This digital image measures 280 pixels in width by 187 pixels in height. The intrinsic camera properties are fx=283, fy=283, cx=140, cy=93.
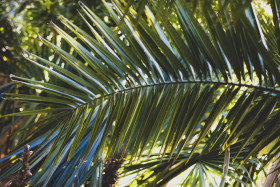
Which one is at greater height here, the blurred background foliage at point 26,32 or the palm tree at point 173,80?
the blurred background foliage at point 26,32

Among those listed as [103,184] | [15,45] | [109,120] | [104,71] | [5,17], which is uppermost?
[5,17]

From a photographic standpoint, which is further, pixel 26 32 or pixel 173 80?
pixel 26 32

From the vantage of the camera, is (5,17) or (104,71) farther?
(5,17)

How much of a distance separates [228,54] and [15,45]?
1.80 metres

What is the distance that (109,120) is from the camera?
2.50 feet

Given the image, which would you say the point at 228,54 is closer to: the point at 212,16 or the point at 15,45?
the point at 212,16

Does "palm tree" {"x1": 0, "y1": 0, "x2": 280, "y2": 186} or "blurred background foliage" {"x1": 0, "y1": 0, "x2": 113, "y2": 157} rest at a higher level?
"blurred background foliage" {"x1": 0, "y1": 0, "x2": 113, "y2": 157}

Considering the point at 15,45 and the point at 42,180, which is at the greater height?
the point at 15,45

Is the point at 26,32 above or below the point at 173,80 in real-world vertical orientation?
above

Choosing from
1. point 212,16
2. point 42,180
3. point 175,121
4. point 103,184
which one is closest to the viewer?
point 212,16

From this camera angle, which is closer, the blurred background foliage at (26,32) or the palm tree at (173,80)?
the palm tree at (173,80)

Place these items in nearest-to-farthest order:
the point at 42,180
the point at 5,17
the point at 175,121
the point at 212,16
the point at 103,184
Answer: the point at 212,16
the point at 175,121
the point at 42,180
the point at 103,184
the point at 5,17

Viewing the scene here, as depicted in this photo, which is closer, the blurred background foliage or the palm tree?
the palm tree

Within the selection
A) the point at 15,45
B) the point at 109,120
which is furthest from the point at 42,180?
the point at 15,45
